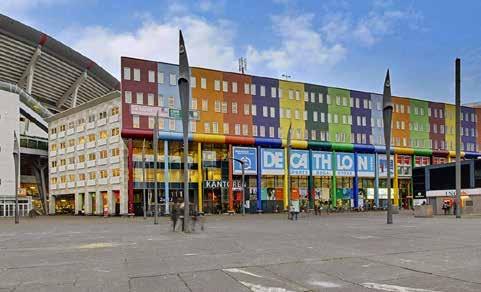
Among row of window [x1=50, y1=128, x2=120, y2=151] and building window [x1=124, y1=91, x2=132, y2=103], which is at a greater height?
building window [x1=124, y1=91, x2=132, y2=103]

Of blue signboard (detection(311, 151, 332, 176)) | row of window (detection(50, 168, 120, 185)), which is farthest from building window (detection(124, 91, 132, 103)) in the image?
blue signboard (detection(311, 151, 332, 176))

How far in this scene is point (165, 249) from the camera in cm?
1731

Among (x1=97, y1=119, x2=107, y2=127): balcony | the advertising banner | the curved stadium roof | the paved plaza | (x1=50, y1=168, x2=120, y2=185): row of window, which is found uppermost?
Result: the curved stadium roof

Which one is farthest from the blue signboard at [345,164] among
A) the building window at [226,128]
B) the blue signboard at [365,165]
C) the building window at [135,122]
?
the building window at [135,122]

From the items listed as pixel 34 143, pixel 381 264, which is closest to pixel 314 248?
pixel 381 264

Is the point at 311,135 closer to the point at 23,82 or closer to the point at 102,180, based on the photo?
the point at 102,180

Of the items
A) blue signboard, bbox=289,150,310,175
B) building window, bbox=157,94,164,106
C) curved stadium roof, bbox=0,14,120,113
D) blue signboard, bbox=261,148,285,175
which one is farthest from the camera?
curved stadium roof, bbox=0,14,120,113

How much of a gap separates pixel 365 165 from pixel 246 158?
24250 millimetres

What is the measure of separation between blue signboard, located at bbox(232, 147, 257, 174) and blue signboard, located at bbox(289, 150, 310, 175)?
7.10 m

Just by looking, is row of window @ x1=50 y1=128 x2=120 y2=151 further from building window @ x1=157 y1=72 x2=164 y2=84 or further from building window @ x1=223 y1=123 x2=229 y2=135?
building window @ x1=223 y1=123 x2=229 y2=135

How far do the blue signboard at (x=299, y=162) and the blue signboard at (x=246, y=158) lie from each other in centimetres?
710

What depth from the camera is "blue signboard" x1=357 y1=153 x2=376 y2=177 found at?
9188 centimetres

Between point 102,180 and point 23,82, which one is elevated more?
point 23,82

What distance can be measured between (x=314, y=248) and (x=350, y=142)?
7722 centimetres
